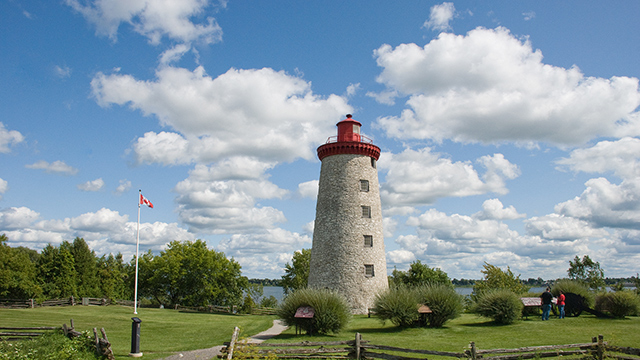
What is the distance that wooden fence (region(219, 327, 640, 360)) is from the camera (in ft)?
39.5

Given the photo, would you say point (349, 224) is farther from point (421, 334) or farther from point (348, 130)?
point (421, 334)

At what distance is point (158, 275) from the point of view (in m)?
44.0

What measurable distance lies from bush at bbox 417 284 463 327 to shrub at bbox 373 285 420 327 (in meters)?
0.85

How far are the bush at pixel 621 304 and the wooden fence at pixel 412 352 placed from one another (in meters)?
10.9

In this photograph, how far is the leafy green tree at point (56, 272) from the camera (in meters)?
39.5

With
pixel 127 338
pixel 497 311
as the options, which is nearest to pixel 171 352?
pixel 127 338

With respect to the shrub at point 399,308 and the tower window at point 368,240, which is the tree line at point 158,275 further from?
the shrub at point 399,308

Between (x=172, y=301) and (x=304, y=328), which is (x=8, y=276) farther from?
(x=304, y=328)

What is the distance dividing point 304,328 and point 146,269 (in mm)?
31500

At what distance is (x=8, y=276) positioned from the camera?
34656 millimetres

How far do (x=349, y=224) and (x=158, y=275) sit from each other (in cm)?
2459

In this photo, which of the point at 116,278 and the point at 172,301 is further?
the point at 116,278

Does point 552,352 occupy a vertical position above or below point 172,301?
above

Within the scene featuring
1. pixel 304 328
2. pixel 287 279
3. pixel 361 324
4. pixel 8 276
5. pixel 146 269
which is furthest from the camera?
pixel 287 279
